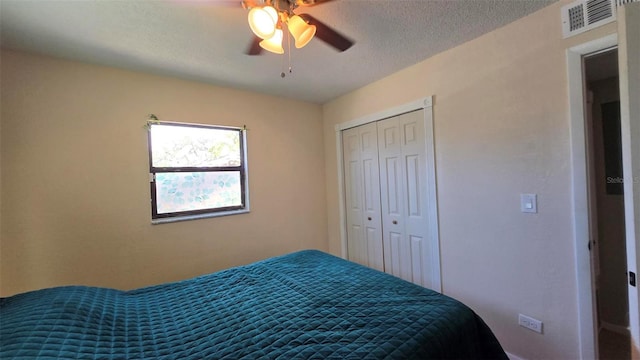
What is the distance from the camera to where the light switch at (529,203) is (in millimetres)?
1655

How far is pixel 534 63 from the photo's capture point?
1639 millimetres

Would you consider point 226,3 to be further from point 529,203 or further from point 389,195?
point 529,203

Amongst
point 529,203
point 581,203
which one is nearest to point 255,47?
point 529,203

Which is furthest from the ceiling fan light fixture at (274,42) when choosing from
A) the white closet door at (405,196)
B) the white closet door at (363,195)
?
the white closet door at (363,195)

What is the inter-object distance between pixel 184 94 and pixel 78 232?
57.1 inches

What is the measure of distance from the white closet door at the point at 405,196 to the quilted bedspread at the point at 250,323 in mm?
935

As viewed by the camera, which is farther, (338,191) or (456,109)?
(338,191)

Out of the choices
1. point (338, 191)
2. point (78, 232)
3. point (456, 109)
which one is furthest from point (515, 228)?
point (78, 232)

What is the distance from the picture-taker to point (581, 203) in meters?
1.46

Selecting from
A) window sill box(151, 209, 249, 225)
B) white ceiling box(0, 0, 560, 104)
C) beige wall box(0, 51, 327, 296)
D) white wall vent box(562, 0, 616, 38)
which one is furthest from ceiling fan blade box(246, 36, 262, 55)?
white wall vent box(562, 0, 616, 38)

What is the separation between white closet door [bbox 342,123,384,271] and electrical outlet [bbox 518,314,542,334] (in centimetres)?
125

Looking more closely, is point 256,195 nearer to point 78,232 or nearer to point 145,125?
point 145,125

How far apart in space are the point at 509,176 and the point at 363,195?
1455 mm

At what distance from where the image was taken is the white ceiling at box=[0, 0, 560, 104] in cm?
148
